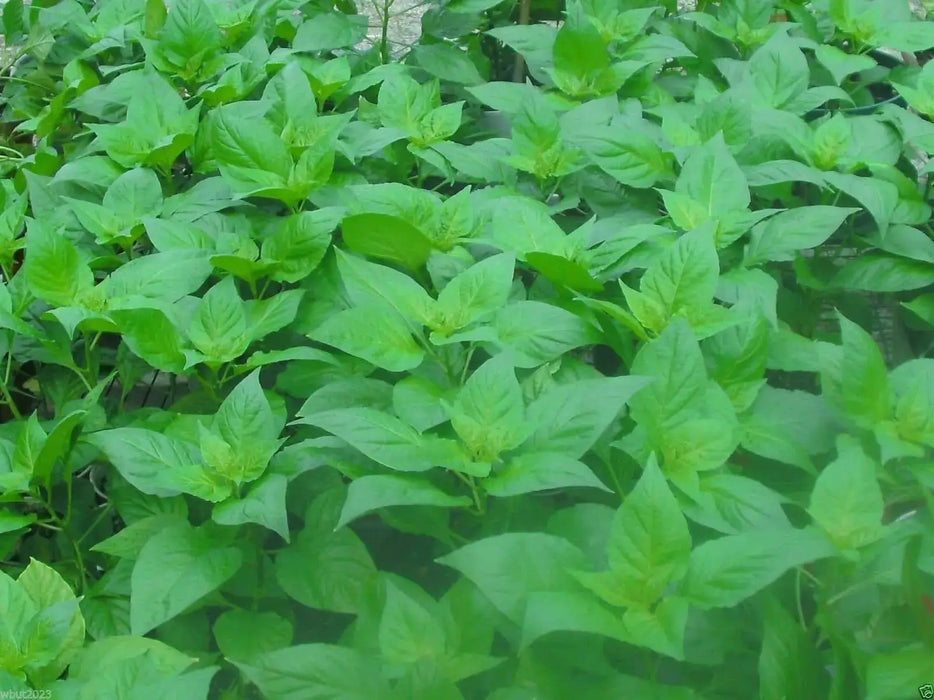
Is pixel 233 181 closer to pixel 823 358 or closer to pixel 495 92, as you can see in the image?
pixel 495 92

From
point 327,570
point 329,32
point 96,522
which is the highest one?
point 329,32

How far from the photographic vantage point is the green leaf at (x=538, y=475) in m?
0.64

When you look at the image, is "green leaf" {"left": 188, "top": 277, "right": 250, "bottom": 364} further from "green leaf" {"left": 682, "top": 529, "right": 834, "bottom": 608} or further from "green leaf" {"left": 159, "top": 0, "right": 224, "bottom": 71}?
"green leaf" {"left": 159, "top": 0, "right": 224, "bottom": 71}

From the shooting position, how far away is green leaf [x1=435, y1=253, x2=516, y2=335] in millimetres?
819

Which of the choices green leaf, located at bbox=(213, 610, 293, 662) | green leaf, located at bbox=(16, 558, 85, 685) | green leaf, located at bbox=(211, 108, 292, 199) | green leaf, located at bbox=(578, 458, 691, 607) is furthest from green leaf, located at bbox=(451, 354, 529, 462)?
green leaf, located at bbox=(211, 108, 292, 199)

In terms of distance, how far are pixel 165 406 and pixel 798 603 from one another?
0.68 meters

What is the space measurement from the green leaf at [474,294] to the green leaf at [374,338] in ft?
0.12

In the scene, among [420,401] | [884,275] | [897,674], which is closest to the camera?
[897,674]

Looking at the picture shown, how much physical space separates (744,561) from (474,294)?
37 cm

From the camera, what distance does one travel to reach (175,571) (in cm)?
70

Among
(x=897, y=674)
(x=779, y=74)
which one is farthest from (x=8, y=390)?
(x=779, y=74)

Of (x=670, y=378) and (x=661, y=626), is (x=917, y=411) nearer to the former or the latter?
(x=670, y=378)

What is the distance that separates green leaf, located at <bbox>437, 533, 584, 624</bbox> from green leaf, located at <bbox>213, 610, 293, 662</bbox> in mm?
196

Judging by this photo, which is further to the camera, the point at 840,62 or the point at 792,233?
the point at 840,62
